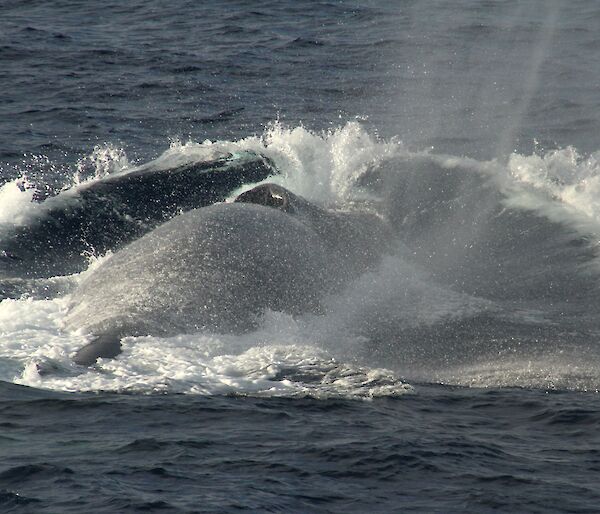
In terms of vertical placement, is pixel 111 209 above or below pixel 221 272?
above

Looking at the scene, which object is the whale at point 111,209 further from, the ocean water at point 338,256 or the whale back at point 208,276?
the whale back at point 208,276

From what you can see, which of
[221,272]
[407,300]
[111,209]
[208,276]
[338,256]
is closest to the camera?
[208,276]

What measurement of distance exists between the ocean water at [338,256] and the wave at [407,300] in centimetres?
5

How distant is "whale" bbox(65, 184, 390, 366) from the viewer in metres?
18.4

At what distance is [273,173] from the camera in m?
27.2

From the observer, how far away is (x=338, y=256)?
71.5 feet

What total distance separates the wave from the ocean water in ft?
0.18

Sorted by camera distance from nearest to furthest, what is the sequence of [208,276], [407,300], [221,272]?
1. [208,276]
2. [221,272]
3. [407,300]

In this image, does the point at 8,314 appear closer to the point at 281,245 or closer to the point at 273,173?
the point at 281,245

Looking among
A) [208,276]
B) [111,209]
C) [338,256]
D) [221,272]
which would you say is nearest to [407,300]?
[338,256]

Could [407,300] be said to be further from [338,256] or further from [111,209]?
[111,209]

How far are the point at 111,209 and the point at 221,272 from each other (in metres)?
5.90

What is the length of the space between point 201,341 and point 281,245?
10.8 feet

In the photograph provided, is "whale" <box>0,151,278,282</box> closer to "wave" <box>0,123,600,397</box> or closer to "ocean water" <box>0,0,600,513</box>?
"ocean water" <box>0,0,600,513</box>
